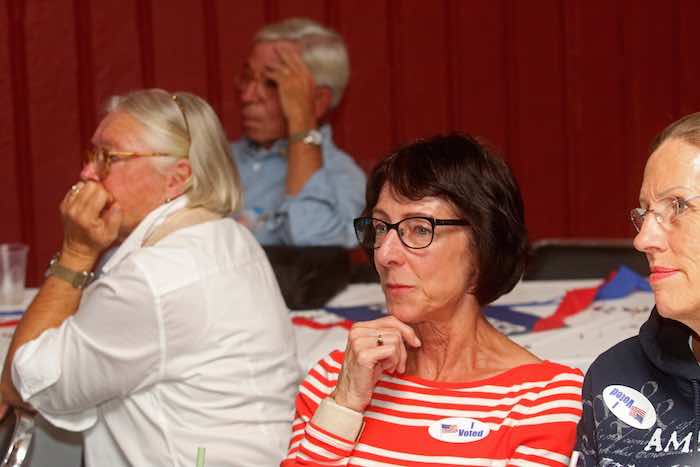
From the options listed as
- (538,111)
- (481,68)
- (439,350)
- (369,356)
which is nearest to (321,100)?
(481,68)

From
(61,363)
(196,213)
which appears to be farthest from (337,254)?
(61,363)

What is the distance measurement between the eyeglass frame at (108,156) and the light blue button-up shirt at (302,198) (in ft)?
3.81

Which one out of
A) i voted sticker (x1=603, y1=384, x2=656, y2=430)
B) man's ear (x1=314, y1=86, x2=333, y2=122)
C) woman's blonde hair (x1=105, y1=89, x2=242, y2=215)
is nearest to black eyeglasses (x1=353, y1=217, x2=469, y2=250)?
i voted sticker (x1=603, y1=384, x2=656, y2=430)

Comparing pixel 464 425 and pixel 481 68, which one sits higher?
pixel 481 68

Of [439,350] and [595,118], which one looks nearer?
[439,350]

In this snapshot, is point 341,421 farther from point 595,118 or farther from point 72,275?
point 595,118

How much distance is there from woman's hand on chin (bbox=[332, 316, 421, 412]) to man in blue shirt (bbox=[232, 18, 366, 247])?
1.91 meters

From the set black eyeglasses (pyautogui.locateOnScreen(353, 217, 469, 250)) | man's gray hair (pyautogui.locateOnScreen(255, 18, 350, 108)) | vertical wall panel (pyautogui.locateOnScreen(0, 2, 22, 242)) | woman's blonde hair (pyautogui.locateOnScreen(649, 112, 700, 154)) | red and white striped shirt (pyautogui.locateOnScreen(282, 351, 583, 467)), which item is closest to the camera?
woman's blonde hair (pyautogui.locateOnScreen(649, 112, 700, 154))

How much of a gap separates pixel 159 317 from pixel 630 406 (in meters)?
1.01

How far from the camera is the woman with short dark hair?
179 centimetres

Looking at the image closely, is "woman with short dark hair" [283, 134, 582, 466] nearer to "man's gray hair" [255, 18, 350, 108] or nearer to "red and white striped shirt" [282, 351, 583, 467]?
"red and white striped shirt" [282, 351, 583, 467]

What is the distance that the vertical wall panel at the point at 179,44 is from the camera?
4.33 m

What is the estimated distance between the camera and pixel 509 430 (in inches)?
69.9

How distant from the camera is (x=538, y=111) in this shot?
4.64 m
